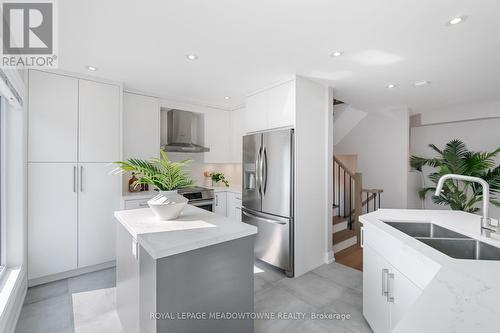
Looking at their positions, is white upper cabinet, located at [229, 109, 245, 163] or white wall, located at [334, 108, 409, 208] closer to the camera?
white upper cabinet, located at [229, 109, 245, 163]

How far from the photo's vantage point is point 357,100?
3.99m

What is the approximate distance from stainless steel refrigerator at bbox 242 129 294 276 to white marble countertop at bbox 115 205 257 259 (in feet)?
3.97

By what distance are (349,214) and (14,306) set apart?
4.63m

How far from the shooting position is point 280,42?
2.07m

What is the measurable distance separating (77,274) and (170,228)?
220cm

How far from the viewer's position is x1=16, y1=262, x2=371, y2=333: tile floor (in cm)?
195

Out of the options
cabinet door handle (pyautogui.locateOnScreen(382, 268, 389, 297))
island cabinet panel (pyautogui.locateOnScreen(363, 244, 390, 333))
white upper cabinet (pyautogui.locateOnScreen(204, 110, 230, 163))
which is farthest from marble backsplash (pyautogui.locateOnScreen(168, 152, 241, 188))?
cabinet door handle (pyautogui.locateOnScreen(382, 268, 389, 297))

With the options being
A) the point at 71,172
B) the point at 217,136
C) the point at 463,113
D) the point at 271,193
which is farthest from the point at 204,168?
the point at 463,113

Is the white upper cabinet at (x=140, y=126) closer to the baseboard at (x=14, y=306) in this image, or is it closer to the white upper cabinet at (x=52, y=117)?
the white upper cabinet at (x=52, y=117)

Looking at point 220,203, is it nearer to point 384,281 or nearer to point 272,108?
point 272,108

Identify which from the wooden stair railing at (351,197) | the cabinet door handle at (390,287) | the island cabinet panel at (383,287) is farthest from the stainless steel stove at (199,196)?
the cabinet door handle at (390,287)

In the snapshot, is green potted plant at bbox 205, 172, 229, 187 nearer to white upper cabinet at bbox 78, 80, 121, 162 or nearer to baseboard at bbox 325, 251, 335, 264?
white upper cabinet at bbox 78, 80, 121, 162

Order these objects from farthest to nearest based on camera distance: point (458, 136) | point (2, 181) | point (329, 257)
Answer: point (458, 136), point (329, 257), point (2, 181)

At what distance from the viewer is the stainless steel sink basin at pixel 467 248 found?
1.34 metres
